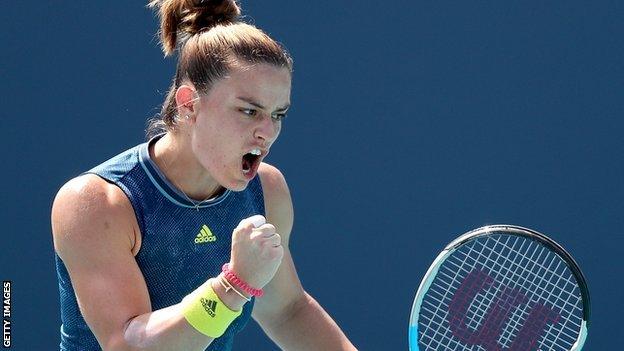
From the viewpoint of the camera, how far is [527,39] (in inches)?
196

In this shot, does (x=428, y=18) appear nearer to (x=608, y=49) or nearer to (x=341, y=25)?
(x=341, y=25)

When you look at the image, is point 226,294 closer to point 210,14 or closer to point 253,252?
point 253,252

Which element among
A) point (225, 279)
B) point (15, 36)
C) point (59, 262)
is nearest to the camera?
point (225, 279)

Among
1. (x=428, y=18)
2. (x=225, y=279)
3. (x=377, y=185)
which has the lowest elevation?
(x=225, y=279)

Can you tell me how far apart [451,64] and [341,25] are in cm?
50

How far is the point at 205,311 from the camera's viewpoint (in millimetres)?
2285

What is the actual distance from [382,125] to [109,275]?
2.73m

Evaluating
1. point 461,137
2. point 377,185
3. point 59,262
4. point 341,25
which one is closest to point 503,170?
point 461,137

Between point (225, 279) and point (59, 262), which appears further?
point (59, 262)

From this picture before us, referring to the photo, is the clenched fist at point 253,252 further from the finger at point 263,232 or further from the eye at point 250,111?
the eye at point 250,111

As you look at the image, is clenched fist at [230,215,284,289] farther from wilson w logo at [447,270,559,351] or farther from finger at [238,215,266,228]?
wilson w logo at [447,270,559,351]

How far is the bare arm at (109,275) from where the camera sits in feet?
7.55

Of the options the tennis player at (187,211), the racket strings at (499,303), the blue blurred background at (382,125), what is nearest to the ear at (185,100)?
the tennis player at (187,211)

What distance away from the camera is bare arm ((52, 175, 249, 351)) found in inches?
90.7
